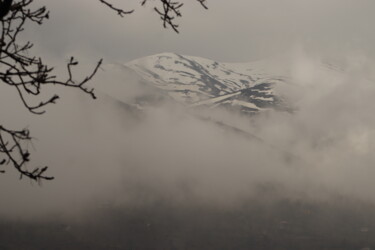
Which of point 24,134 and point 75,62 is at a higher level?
point 75,62

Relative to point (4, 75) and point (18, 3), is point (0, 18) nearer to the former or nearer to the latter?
point (18, 3)

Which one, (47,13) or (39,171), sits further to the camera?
(47,13)

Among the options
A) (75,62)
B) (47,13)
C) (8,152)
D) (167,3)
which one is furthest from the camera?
(167,3)

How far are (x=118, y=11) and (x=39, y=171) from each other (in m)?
2.97

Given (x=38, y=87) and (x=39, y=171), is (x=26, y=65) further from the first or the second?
(x=39, y=171)

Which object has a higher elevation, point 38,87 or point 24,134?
point 38,87

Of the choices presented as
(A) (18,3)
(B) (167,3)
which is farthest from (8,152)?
(B) (167,3)

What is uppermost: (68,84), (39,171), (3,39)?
(3,39)

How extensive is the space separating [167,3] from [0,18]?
2.88 metres

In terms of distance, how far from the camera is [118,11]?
916 cm

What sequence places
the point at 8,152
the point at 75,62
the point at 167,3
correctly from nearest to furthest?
the point at 75,62 → the point at 8,152 → the point at 167,3

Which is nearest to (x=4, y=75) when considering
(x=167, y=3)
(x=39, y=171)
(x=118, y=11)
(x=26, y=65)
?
(x=26, y=65)

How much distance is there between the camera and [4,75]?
27.6 feet

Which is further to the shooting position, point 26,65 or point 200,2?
point 200,2
